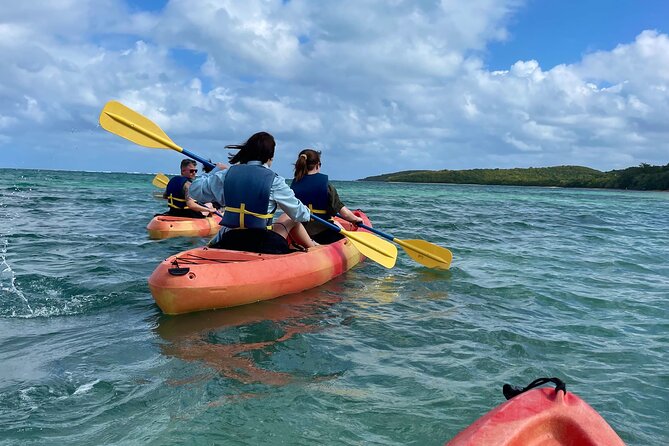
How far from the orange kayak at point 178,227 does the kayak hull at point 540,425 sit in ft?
31.5

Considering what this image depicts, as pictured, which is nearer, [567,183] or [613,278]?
[613,278]

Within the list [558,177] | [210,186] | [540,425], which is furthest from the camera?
[558,177]

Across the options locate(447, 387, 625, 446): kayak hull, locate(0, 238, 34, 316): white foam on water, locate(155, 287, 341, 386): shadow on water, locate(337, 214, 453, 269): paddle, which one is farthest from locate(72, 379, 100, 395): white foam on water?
locate(337, 214, 453, 269): paddle

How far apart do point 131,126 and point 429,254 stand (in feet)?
15.9

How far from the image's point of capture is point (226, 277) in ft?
18.0

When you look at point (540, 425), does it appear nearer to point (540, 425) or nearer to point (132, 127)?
point (540, 425)

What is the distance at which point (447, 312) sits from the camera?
5824 mm

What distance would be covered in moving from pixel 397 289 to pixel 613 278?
11.5ft

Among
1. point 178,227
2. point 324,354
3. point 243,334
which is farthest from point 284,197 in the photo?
point 178,227

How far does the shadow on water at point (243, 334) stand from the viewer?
386cm

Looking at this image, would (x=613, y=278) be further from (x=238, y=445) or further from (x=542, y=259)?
(x=238, y=445)

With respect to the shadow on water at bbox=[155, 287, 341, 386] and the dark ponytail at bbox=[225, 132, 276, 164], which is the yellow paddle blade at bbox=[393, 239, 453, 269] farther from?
the dark ponytail at bbox=[225, 132, 276, 164]

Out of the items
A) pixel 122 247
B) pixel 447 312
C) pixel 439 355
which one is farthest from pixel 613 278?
pixel 122 247

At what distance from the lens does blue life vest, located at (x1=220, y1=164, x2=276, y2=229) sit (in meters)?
5.54
